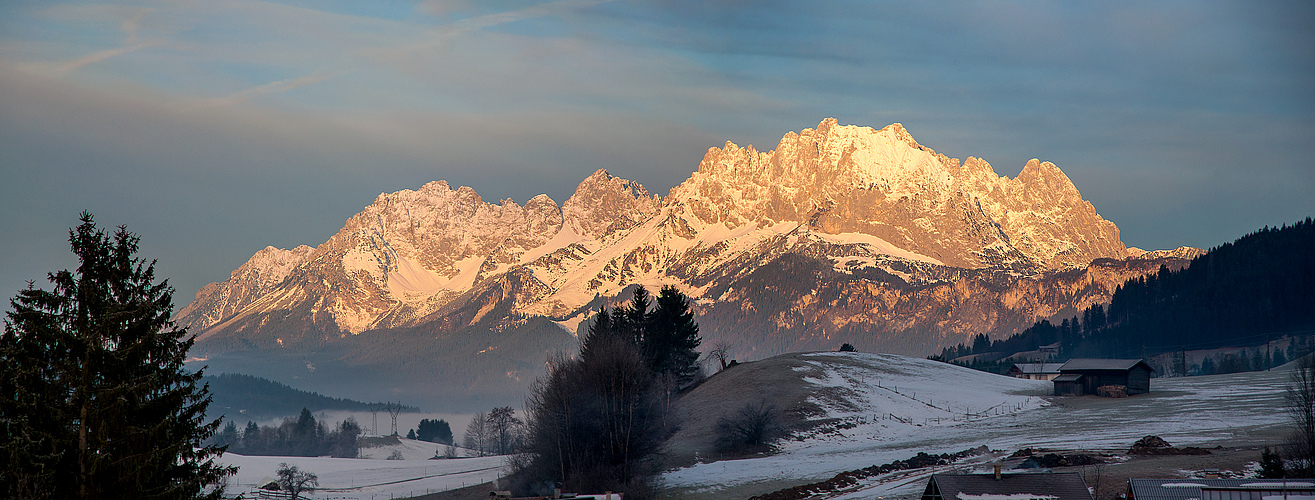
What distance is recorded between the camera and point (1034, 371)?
179 metres

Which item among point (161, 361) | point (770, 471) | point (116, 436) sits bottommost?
point (770, 471)

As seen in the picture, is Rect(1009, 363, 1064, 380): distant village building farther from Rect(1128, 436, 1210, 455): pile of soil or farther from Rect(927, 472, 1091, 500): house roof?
Rect(927, 472, 1091, 500): house roof

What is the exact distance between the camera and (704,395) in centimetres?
11356

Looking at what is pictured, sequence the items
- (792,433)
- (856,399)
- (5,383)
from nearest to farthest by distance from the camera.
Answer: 1. (5,383)
2. (792,433)
3. (856,399)

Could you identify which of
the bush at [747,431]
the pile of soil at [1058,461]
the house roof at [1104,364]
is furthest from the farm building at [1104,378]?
the pile of soil at [1058,461]

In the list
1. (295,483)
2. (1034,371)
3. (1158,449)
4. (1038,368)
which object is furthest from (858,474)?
(1038,368)

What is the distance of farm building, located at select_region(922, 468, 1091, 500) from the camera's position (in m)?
43.3

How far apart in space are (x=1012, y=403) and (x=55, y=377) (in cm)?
10310

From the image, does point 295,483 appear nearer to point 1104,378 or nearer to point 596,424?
point 596,424

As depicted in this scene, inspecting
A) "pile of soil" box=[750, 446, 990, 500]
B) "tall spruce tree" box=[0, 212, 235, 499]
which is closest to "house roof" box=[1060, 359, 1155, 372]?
"pile of soil" box=[750, 446, 990, 500]

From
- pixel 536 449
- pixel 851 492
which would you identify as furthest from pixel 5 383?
pixel 536 449

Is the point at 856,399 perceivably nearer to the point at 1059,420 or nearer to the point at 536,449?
the point at 1059,420

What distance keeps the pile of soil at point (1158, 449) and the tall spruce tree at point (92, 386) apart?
53957 mm

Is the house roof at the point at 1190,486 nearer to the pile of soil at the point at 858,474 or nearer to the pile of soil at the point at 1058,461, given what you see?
the pile of soil at the point at 1058,461
